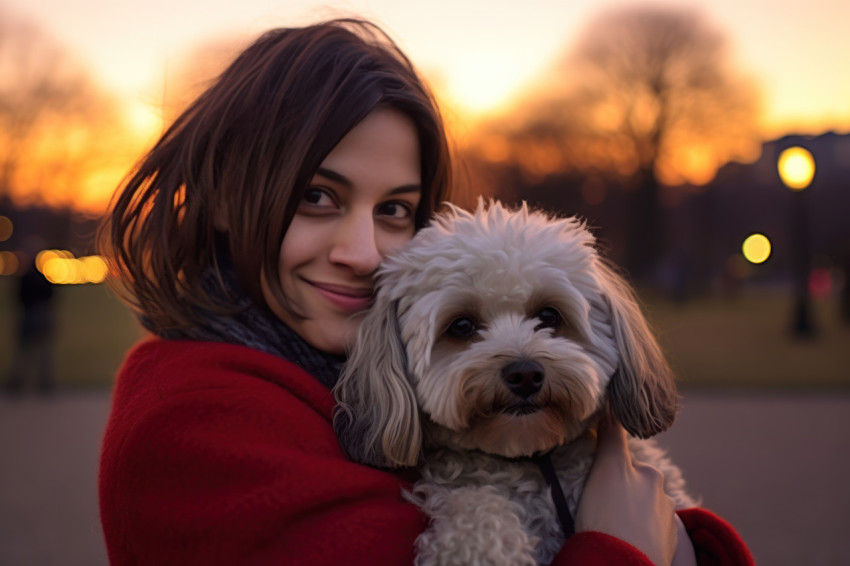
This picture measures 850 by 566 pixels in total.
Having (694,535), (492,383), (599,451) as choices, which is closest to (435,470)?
(492,383)

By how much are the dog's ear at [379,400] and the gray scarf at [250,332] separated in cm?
15

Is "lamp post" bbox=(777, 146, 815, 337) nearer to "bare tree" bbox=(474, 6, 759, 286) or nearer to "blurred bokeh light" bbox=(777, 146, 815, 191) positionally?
"blurred bokeh light" bbox=(777, 146, 815, 191)

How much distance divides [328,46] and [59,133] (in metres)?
34.6

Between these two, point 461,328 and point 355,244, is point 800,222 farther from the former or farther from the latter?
point 355,244

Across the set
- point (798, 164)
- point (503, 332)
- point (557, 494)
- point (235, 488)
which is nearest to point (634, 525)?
point (557, 494)

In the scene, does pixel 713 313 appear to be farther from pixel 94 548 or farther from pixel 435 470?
pixel 435 470

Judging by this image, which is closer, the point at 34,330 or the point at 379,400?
the point at 379,400

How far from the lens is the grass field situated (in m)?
14.5

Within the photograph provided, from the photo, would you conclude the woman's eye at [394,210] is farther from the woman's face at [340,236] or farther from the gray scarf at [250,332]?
the gray scarf at [250,332]

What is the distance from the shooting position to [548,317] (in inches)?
93.5

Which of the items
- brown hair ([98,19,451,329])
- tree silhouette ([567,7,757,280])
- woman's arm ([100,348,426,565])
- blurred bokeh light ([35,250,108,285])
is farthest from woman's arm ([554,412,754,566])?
tree silhouette ([567,7,757,280])

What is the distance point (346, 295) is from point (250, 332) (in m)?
0.35

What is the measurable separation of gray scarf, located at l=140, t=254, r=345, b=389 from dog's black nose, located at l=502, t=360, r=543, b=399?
2.14ft

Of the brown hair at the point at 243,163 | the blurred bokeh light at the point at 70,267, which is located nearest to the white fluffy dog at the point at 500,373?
the brown hair at the point at 243,163
